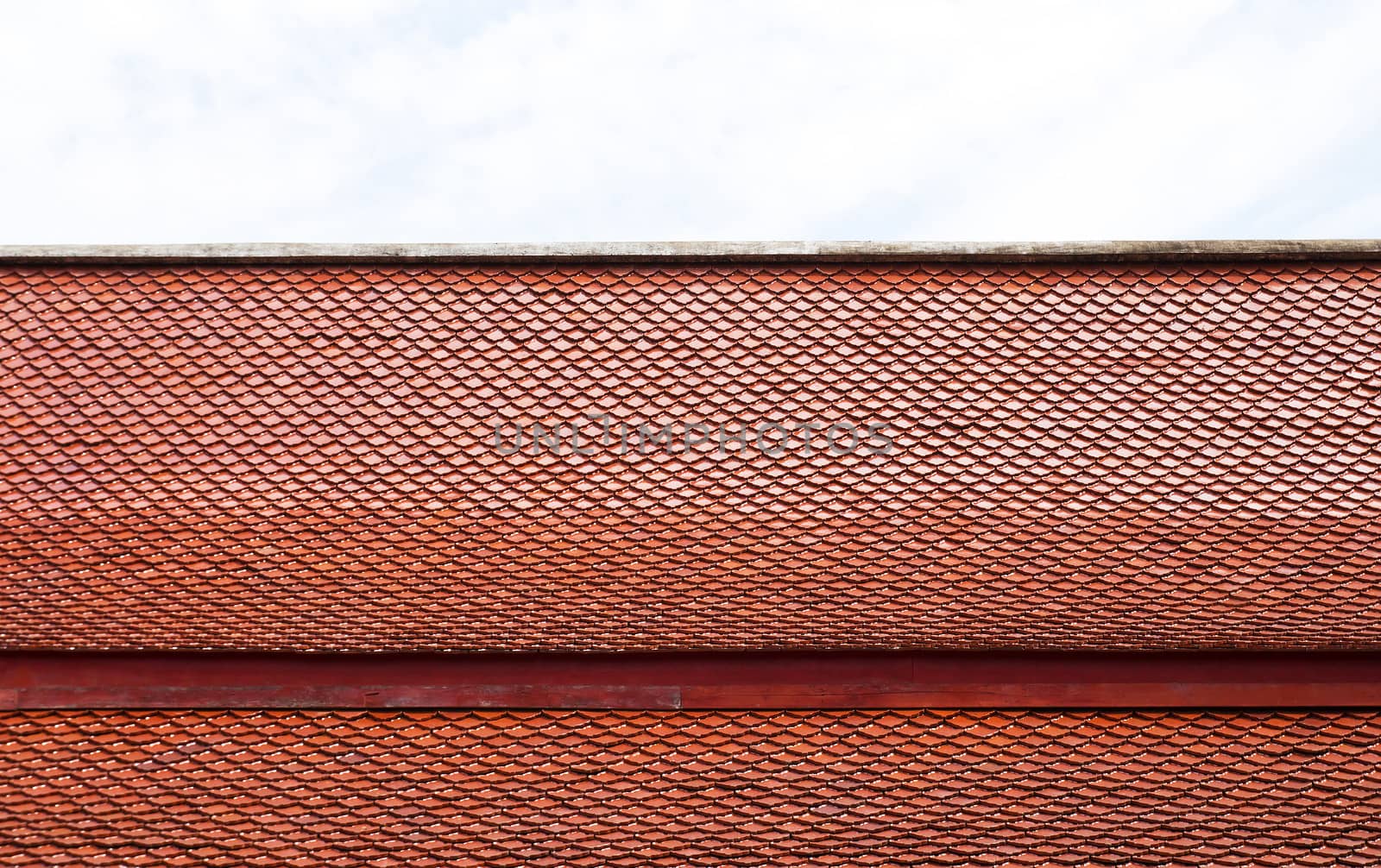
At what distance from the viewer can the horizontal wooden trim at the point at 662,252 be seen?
8062 mm

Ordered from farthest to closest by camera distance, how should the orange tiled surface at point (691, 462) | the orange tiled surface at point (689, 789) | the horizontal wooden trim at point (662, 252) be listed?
1. the horizontal wooden trim at point (662, 252)
2. the orange tiled surface at point (691, 462)
3. the orange tiled surface at point (689, 789)

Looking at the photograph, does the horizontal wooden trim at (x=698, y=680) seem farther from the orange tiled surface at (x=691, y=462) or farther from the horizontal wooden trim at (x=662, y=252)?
the horizontal wooden trim at (x=662, y=252)

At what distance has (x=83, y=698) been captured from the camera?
5.75 m

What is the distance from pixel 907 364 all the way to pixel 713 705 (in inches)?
116

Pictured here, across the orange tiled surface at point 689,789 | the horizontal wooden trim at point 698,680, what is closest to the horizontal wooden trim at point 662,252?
the horizontal wooden trim at point 698,680

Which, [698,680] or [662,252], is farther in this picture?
[662,252]

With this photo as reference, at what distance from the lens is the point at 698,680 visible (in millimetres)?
5852

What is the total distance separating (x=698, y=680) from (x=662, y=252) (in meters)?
3.57

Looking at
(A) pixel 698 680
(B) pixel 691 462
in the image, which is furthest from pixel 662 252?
(A) pixel 698 680

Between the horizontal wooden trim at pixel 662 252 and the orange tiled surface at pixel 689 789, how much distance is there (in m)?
3.64

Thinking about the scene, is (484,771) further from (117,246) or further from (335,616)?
(117,246)

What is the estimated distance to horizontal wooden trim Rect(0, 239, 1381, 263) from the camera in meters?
8.06

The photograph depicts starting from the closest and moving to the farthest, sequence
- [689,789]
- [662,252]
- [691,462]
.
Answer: [689,789], [691,462], [662,252]

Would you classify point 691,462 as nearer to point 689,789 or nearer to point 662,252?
point 662,252
